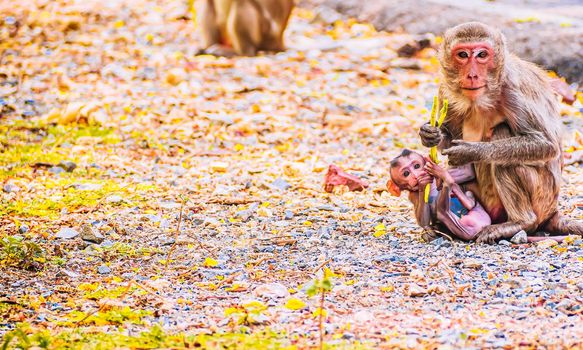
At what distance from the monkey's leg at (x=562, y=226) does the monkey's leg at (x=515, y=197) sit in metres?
0.21

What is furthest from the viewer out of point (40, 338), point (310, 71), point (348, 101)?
point (310, 71)

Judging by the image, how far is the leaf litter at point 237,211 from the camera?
3756mm

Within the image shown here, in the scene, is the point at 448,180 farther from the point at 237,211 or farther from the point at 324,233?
the point at 237,211

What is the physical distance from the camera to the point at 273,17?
35.9ft

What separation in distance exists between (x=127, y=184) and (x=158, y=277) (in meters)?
2.14

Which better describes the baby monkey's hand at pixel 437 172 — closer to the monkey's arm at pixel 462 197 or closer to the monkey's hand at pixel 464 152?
the monkey's hand at pixel 464 152

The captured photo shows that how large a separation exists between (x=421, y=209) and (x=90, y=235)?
180 cm

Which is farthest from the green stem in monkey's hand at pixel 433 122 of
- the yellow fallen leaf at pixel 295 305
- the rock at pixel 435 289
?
the yellow fallen leaf at pixel 295 305

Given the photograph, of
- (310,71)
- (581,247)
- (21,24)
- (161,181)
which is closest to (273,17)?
(310,71)

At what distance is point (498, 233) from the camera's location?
489 centimetres

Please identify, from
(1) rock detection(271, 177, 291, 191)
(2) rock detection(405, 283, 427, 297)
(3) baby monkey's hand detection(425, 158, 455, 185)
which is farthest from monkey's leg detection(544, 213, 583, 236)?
(1) rock detection(271, 177, 291, 191)

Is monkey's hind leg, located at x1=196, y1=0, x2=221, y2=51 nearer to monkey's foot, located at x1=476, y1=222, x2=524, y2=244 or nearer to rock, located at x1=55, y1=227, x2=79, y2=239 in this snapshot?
rock, located at x1=55, y1=227, x2=79, y2=239

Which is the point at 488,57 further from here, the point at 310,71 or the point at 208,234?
the point at 310,71

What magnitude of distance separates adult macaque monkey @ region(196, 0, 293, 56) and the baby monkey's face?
249 inches
